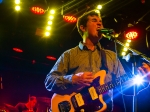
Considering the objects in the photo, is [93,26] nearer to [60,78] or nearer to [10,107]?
[60,78]

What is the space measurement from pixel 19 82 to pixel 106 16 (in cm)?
233

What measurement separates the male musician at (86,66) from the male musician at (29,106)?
10.5 feet

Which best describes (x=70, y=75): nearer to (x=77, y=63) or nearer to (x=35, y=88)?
(x=77, y=63)

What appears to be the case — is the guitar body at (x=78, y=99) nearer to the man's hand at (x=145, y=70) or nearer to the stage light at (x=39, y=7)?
the man's hand at (x=145, y=70)

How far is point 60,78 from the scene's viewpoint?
267cm

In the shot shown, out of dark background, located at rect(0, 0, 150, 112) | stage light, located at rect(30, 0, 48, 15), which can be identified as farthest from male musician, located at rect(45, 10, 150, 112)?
dark background, located at rect(0, 0, 150, 112)

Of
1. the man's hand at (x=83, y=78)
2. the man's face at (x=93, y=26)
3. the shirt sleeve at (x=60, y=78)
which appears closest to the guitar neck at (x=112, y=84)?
the man's hand at (x=83, y=78)

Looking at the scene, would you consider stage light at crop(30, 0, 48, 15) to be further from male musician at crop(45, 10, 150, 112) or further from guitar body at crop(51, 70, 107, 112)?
guitar body at crop(51, 70, 107, 112)

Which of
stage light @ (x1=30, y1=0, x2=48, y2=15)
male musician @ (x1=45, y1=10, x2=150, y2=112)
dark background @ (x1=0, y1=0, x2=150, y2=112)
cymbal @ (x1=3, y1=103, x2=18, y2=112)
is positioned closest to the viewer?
male musician @ (x1=45, y1=10, x2=150, y2=112)

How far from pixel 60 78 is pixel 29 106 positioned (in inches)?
138

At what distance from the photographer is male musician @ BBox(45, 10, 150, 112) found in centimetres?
257

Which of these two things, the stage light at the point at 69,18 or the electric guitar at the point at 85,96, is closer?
the electric guitar at the point at 85,96

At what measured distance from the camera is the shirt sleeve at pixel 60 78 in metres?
2.63

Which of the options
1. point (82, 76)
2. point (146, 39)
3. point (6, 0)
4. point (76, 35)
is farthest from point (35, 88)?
point (82, 76)
